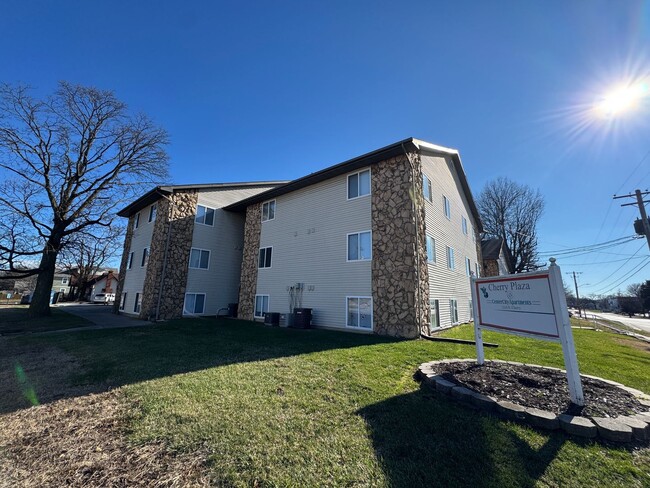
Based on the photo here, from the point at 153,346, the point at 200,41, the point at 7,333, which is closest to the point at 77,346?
the point at 153,346

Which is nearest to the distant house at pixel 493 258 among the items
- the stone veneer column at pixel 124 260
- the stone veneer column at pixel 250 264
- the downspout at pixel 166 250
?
the stone veneer column at pixel 250 264

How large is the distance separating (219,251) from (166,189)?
4.70 meters

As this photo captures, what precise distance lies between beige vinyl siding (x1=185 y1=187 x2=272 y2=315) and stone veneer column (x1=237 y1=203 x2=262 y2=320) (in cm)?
203

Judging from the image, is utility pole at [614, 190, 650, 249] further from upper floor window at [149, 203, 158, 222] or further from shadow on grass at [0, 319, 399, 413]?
upper floor window at [149, 203, 158, 222]

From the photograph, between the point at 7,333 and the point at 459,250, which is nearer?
the point at 7,333

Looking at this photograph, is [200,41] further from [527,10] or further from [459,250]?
[459,250]

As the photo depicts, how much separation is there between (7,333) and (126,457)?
12951 millimetres

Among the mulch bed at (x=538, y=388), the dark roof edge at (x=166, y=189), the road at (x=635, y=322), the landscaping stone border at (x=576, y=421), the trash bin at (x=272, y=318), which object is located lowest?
the road at (x=635, y=322)

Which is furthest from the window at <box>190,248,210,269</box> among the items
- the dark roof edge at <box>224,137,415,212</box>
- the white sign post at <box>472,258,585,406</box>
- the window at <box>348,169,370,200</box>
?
the white sign post at <box>472,258,585,406</box>

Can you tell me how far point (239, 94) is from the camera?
11.6 meters

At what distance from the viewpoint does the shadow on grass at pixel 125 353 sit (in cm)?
494

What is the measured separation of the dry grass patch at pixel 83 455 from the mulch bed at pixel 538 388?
13.0 feet

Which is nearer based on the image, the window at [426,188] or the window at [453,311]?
the window at [426,188]

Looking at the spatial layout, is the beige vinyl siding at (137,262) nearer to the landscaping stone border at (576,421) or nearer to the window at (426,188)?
the window at (426,188)
